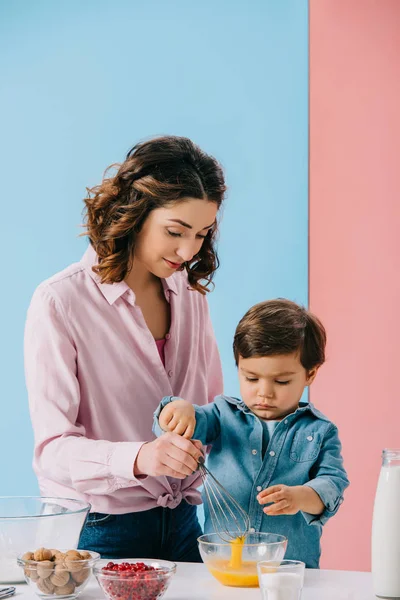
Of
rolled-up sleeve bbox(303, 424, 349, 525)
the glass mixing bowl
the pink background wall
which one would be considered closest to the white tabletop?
the glass mixing bowl

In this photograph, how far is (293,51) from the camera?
328cm

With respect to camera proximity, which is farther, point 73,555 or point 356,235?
point 356,235

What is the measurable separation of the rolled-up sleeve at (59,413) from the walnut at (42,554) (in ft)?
0.92

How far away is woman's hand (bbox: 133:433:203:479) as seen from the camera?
1.48 metres

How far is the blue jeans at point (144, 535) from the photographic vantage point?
1.69 meters

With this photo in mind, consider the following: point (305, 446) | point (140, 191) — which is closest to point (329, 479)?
point (305, 446)

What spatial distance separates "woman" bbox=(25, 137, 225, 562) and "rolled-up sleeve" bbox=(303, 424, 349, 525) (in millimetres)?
259

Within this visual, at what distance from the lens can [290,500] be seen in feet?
4.94

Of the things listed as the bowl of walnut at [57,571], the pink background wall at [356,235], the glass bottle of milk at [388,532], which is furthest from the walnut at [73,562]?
the pink background wall at [356,235]

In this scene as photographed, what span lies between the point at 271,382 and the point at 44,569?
65cm

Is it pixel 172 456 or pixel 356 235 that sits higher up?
pixel 356 235

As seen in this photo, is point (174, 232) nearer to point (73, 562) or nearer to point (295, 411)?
A: point (295, 411)

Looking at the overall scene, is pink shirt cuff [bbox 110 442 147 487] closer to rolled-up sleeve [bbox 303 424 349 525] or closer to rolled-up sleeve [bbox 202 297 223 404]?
rolled-up sleeve [bbox 303 424 349 525]

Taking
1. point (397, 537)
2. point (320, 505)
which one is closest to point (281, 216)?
point (320, 505)
